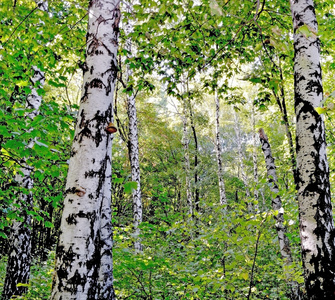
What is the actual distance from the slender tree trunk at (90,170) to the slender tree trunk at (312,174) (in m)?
1.70

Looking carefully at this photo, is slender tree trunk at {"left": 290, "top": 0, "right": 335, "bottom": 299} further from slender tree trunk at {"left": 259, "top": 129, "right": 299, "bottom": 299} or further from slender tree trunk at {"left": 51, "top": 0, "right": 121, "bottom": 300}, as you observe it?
slender tree trunk at {"left": 259, "top": 129, "right": 299, "bottom": 299}

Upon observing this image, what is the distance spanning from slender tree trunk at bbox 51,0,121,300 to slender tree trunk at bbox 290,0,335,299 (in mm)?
1696

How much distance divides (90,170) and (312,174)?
192cm

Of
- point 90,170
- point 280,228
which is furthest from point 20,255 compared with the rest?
point 280,228

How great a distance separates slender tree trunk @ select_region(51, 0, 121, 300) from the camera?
1.38 meters

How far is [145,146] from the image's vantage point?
13.3 m

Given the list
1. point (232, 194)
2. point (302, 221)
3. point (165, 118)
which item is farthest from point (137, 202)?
point (232, 194)

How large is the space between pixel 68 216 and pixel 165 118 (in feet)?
48.2

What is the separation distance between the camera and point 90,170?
61.9 inches

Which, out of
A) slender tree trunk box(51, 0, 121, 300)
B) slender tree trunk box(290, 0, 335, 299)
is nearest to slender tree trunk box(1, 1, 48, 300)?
slender tree trunk box(51, 0, 121, 300)

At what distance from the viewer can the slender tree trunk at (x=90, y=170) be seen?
1.38 meters

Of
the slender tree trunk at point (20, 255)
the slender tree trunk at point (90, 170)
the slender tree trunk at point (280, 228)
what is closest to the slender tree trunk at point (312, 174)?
the slender tree trunk at point (90, 170)

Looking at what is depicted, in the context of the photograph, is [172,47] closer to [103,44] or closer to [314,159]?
[103,44]

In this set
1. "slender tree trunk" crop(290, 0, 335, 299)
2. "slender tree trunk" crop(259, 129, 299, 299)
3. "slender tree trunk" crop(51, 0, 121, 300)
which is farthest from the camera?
"slender tree trunk" crop(259, 129, 299, 299)
